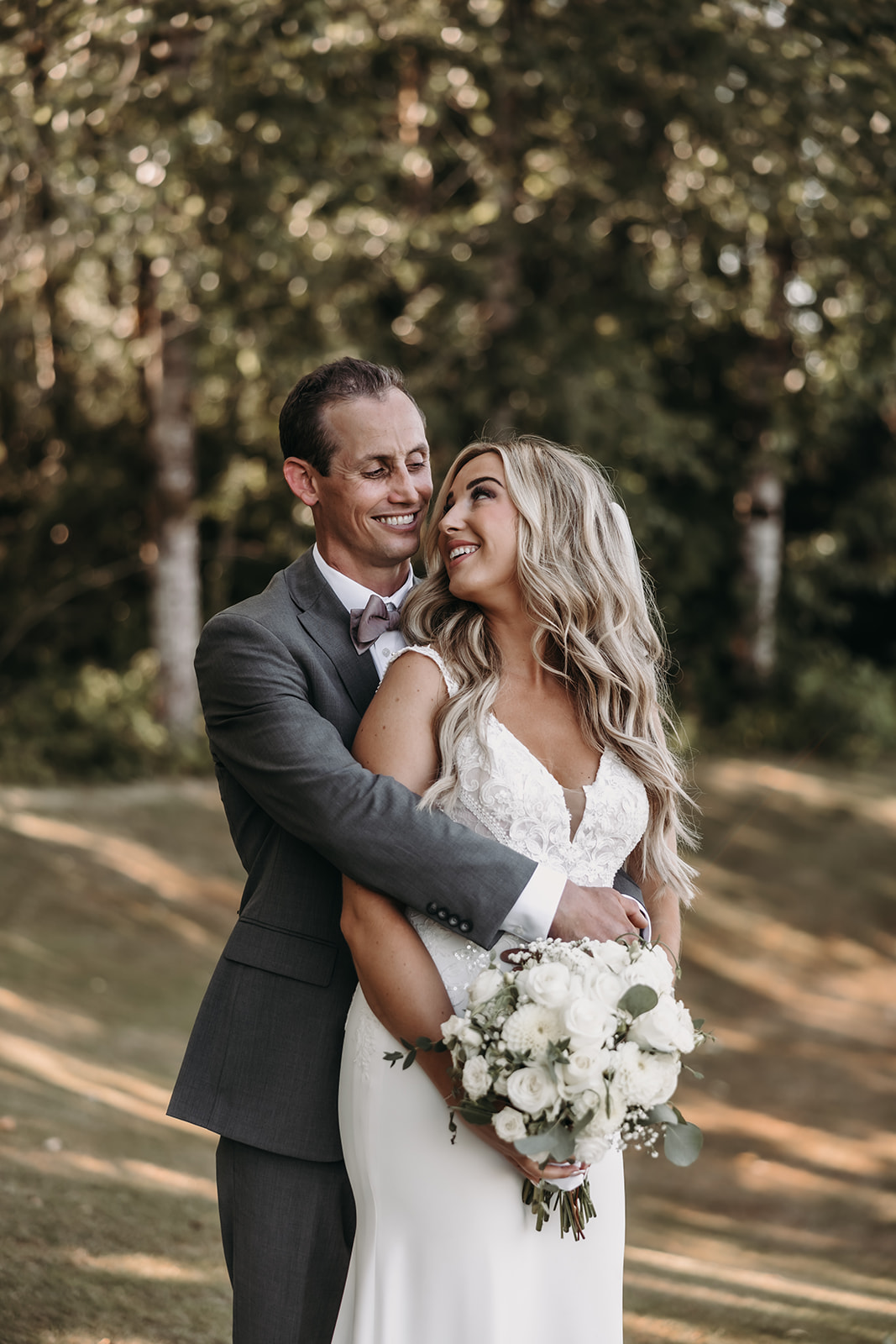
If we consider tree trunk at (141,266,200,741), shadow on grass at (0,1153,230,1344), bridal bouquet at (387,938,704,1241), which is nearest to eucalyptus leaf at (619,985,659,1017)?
bridal bouquet at (387,938,704,1241)

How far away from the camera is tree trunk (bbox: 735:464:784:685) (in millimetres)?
13086

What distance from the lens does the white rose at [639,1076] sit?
6.83ft

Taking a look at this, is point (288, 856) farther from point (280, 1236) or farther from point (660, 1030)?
point (660, 1030)

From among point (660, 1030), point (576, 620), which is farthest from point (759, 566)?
point (660, 1030)

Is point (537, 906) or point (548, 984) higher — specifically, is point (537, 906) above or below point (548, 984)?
Answer: above

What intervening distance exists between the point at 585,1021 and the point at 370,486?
4.17 ft

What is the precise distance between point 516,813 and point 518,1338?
97cm

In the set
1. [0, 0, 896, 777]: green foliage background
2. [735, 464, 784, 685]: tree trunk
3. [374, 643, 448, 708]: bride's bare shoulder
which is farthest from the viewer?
[735, 464, 784, 685]: tree trunk

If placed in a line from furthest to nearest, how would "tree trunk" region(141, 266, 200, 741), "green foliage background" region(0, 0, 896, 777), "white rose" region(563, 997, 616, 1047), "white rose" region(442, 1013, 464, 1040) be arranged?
"tree trunk" region(141, 266, 200, 741) → "green foliage background" region(0, 0, 896, 777) → "white rose" region(442, 1013, 464, 1040) → "white rose" region(563, 997, 616, 1047)

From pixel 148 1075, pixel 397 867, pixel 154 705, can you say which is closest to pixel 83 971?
pixel 148 1075

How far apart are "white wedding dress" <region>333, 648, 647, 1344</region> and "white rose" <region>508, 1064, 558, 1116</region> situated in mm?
331

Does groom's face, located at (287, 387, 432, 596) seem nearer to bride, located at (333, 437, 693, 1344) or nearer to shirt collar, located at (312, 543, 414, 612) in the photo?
shirt collar, located at (312, 543, 414, 612)

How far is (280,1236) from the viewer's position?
8.60 ft

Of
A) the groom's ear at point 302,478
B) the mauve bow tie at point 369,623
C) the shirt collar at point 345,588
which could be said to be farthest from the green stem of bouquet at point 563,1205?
the groom's ear at point 302,478
